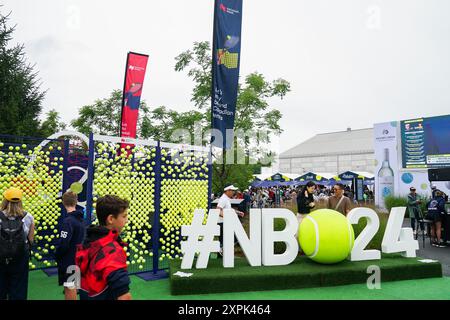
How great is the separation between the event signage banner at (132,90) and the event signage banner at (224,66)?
5.79m

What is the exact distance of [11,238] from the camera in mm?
4043

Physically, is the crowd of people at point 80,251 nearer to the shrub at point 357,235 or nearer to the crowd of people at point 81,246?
the crowd of people at point 81,246

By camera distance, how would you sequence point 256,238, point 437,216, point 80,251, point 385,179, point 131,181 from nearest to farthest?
point 80,251 < point 256,238 < point 131,181 < point 437,216 < point 385,179

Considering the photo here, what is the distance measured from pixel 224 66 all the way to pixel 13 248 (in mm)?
5873

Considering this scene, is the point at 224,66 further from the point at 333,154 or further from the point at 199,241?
the point at 333,154

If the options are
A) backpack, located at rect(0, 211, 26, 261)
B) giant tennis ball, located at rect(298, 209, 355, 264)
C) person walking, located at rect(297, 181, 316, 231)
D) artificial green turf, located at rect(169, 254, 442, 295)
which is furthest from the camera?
person walking, located at rect(297, 181, 316, 231)

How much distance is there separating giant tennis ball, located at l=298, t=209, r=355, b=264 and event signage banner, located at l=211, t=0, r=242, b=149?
2.86m

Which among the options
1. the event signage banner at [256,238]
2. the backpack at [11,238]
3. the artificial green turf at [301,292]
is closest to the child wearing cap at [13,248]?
the backpack at [11,238]

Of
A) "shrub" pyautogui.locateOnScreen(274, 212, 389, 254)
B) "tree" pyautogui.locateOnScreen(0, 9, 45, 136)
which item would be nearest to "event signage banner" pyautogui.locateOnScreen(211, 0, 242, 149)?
"shrub" pyautogui.locateOnScreen(274, 212, 389, 254)

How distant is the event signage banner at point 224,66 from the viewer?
824cm

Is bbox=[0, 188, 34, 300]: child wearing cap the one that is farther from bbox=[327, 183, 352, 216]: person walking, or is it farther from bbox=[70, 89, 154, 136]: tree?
bbox=[70, 89, 154, 136]: tree

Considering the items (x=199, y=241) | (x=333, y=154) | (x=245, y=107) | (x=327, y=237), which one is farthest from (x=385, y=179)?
(x=333, y=154)

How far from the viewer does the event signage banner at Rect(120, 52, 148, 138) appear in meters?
13.2
